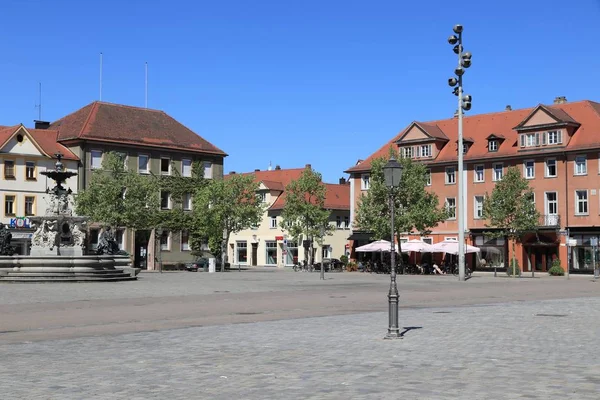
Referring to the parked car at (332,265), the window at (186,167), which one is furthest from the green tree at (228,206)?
the parked car at (332,265)

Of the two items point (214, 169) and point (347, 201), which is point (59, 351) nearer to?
point (214, 169)

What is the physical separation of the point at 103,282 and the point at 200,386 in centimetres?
3112

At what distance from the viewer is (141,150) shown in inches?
3088

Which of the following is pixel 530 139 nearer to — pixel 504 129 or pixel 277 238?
pixel 504 129

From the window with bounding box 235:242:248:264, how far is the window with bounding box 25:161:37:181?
3094cm

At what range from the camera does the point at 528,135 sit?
224 ft

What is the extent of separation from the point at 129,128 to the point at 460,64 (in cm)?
4060

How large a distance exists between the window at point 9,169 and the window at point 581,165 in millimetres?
45043

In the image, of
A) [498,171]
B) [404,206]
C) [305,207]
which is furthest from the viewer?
[305,207]

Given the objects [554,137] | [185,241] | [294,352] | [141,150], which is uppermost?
[141,150]

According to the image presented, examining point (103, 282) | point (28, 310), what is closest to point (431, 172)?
point (103, 282)

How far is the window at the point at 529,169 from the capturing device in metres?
67.8

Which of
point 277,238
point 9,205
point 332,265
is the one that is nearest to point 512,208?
point 332,265

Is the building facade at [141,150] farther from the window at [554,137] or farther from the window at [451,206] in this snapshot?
the window at [554,137]
